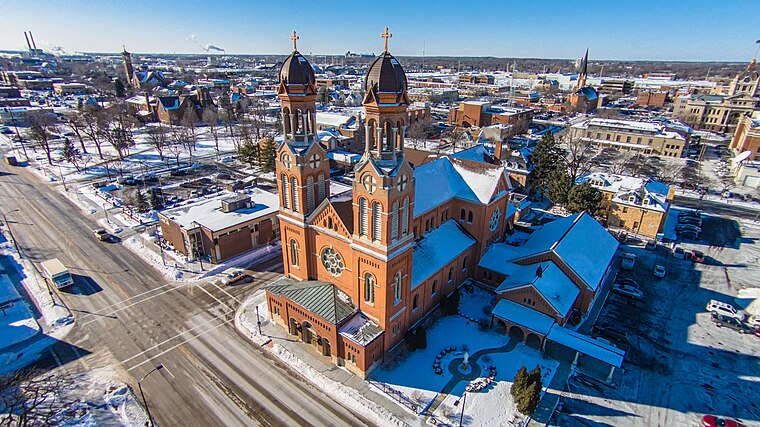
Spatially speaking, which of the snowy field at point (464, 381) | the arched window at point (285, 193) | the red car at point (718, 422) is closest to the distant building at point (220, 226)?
the arched window at point (285, 193)

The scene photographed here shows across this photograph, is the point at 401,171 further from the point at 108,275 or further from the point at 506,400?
the point at 108,275

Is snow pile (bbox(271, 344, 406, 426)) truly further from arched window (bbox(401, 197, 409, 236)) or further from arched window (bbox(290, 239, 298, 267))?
arched window (bbox(401, 197, 409, 236))

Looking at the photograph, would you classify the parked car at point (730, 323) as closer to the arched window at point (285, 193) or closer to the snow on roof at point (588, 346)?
the snow on roof at point (588, 346)

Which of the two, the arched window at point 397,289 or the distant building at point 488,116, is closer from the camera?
the arched window at point 397,289

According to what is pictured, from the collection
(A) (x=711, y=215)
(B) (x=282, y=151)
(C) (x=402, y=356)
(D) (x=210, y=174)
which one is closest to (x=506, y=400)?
(C) (x=402, y=356)

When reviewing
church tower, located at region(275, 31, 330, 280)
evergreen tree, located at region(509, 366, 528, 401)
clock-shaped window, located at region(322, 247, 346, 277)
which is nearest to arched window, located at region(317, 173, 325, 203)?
church tower, located at region(275, 31, 330, 280)
